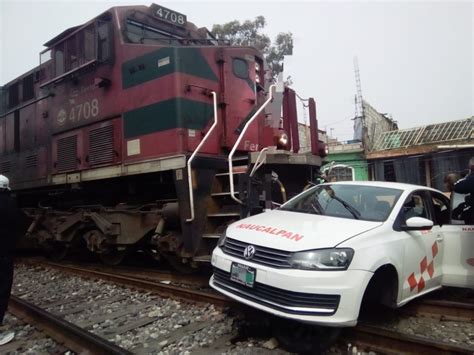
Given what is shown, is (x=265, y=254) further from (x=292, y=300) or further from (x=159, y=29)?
(x=159, y=29)

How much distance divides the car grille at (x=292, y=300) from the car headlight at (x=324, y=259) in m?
0.22

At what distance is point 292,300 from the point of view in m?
3.12

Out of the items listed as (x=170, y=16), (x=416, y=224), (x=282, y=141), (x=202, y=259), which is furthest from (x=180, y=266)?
(x=170, y=16)

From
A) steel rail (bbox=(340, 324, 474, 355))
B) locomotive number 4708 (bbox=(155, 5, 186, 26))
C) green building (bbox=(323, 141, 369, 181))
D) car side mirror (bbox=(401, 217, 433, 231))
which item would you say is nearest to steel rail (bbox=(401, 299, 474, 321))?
steel rail (bbox=(340, 324, 474, 355))

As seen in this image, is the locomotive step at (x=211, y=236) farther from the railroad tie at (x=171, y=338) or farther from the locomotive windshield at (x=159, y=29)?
the locomotive windshield at (x=159, y=29)

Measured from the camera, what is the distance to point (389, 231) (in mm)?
3686

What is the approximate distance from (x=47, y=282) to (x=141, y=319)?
3.08 m

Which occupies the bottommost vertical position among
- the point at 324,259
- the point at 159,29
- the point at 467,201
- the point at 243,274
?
the point at 243,274

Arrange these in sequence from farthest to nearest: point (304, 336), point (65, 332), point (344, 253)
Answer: point (65, 332) < point (304, 336) < point (344, 253)

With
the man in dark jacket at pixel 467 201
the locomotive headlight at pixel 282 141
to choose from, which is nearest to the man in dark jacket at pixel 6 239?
the locomotive headlight at pixel 282 141

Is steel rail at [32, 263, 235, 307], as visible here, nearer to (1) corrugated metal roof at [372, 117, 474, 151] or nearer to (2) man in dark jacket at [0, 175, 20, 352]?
(2) man in dark jacket at [0, 175, 20, 352]

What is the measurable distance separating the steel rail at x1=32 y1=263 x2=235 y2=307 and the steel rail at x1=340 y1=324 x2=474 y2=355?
1.40m

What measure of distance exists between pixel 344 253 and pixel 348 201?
4.00ft

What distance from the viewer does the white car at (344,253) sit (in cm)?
309
